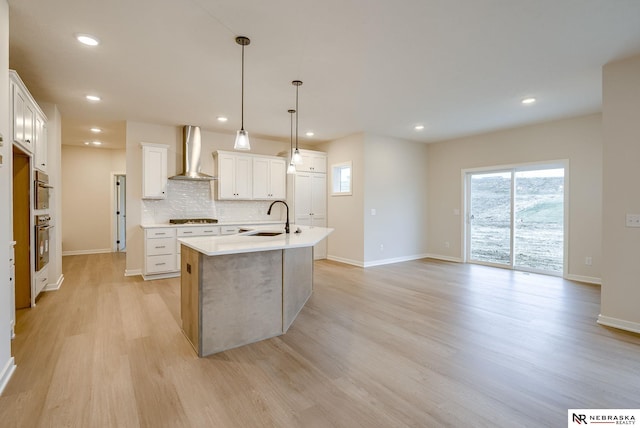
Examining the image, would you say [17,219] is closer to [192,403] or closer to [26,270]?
[26,270]

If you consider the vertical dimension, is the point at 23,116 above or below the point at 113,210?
above

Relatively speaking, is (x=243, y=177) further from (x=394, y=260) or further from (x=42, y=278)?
(x=394, y=260)

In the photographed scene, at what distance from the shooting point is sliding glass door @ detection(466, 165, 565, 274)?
5.43 m

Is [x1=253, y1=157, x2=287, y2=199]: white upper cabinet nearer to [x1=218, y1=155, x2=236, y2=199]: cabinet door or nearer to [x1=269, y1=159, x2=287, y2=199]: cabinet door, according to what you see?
[x1=269, y1=159, x2=287, y2=199]: cabinet door

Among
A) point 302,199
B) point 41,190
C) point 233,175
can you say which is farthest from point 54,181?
point 302,199

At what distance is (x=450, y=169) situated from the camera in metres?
6.91

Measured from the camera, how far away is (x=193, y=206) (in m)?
5.88

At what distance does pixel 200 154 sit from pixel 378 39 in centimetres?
408

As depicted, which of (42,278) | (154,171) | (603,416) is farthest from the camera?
(154,171)

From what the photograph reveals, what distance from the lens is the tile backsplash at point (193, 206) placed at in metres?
5.54

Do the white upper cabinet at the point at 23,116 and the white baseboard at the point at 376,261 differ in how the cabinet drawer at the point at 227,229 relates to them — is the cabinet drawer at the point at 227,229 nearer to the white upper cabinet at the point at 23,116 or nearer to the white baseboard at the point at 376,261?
the white baseboard at the point at 376,261

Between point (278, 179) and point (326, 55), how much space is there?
3.75 m

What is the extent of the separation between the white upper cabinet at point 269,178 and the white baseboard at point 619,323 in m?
5.33

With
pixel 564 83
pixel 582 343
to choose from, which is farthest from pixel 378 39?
pixel 582 343
